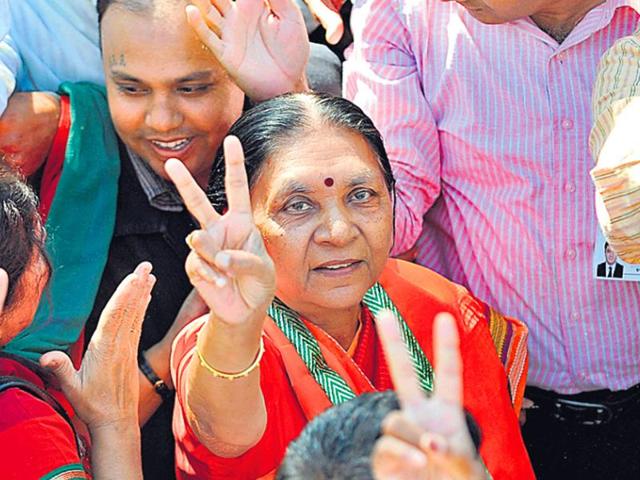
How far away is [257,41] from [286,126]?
43 cm

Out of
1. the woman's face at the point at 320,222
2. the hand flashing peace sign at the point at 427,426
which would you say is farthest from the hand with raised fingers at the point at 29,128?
the hand flashing peace sign at the point at 427,426

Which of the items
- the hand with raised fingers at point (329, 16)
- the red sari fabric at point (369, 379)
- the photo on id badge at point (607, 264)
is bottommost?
the red sari fabric at point (369, 379)

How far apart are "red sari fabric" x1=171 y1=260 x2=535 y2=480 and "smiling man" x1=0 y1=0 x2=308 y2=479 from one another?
1.44 feet

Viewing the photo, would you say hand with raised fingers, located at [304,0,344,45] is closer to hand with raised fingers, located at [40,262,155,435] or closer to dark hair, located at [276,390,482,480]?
hand with raised fingers, located at [40,262,155,435]

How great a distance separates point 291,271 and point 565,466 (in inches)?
38.9

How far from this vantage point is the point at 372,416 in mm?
1725

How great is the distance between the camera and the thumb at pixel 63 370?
234cm

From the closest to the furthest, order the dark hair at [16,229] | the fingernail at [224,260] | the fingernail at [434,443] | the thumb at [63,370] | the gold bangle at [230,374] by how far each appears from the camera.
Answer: the fingernail at [434,443] < the fingernail at [224,260] < the gold bangle at [230,374] < the dark hair at [16,229] < the thumb at [63,370]

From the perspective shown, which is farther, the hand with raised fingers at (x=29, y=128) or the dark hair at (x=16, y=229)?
the hand with raised fingers at (x=29, y=128)

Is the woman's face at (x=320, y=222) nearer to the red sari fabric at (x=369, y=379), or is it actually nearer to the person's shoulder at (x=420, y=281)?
the red sari fabric at (x=369, y=379)

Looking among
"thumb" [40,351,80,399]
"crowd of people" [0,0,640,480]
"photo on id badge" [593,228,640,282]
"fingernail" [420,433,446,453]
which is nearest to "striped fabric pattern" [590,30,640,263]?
"crowd of people" [0,0,640,480]

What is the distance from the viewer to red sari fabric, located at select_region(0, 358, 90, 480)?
7.04 ft

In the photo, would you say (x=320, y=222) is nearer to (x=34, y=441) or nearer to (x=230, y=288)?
(x=230, y=288)

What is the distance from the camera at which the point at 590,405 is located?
2.88 metres
